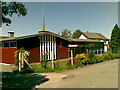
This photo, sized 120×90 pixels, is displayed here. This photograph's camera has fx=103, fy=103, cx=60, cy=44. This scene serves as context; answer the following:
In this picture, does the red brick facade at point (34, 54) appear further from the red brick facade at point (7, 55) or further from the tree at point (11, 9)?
the tree at point (11, 9)

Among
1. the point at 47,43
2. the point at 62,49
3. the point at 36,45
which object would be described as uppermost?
the point at 47,43

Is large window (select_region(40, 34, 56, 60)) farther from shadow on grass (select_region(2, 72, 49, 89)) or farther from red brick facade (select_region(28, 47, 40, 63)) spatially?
shadow on grass (select_region(2, 72, 49, 89))

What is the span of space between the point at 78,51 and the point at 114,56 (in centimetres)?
670

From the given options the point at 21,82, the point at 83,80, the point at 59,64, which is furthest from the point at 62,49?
the point at 21,82

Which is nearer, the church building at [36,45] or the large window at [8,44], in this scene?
the large window at [8,44]

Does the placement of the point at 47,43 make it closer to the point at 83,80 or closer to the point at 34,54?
the point at 34,54

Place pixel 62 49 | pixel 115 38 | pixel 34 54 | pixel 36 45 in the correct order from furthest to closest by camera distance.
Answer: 1. pixel 115 38
2. pixel 62 49
3. pixel 36 45
4. pixel 34 54

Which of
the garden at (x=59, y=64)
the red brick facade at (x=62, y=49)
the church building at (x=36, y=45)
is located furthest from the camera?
the red brick facade at (x=62, y=49)

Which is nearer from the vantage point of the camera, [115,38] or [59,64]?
[59,64]

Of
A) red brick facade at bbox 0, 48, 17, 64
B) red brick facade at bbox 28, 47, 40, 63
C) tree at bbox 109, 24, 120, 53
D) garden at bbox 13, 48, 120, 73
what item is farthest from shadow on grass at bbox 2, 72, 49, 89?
tree at bbox 109, 24, 120, 53

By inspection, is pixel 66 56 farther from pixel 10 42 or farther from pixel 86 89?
pixel 86 89

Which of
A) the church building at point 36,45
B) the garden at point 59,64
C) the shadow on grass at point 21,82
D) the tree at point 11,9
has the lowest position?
the shadow on grass at point 21,82

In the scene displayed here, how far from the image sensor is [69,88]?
205 inches

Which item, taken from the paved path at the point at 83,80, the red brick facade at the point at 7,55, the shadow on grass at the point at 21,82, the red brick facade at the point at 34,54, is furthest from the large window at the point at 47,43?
the shadow on grass at the point at 21,82
